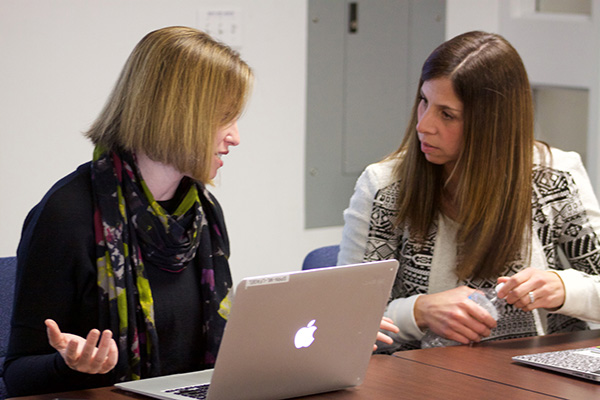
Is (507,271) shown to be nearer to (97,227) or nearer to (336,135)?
(97,227)

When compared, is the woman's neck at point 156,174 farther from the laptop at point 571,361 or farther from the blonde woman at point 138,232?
the laptop at point 571,361

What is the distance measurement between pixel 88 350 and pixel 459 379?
69 centimetres

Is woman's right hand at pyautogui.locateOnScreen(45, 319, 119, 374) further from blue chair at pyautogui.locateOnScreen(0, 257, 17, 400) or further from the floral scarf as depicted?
blue chair at pyautogui.locateOnScreen(0, 257, 17, 400)

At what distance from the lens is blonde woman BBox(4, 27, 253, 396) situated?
5.23 feet

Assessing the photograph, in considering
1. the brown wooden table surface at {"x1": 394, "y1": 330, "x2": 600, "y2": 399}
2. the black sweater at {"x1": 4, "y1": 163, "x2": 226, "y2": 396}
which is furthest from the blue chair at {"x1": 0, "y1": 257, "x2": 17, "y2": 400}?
the brown wooden table surface at {"x1": 394, "y1": 330, "x2": 600, "y2": 399}

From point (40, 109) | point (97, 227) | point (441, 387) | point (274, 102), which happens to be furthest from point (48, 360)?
point (274, 102)

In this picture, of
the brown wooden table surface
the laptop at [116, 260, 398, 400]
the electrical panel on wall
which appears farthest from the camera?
the electrical panel on wall

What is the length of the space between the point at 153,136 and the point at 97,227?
210mm

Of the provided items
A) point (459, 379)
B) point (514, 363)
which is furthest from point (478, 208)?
point (459, 379)

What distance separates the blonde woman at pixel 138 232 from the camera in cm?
159

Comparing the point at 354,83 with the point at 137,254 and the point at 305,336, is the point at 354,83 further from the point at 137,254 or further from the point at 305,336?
the point at 305,336

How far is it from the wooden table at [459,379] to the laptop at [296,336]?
0.05 meters

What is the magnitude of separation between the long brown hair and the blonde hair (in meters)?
0.59

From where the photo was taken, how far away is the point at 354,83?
3791 millimetres
